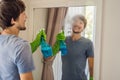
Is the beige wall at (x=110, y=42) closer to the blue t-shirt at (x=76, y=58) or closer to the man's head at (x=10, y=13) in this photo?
the blue t-shirt at (x=76, y=58)

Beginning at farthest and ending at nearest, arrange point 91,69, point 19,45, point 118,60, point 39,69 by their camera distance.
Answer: point 39,69 → point 91,69 → point 118,60 → point 19,45

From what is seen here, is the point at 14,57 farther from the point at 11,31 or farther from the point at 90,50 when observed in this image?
the point at 90,50

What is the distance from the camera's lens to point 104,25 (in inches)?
62.7

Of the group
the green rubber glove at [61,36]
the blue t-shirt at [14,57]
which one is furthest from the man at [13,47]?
the green rubber glove at [61,36]

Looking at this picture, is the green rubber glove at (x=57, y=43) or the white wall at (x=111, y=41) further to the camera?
the green rubber glove at (x=57, y=43)

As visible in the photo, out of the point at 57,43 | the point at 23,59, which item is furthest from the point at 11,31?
the point at 57,43

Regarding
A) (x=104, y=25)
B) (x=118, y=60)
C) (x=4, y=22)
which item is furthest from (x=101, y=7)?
(x=4, y=22)

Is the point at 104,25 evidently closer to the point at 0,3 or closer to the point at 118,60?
the point at 118,60

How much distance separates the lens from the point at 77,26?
1752mm

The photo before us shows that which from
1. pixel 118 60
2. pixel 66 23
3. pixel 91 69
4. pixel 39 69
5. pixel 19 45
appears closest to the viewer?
pixel 19 45

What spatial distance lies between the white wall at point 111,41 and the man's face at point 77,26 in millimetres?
202

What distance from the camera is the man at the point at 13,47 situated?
44.7 inches

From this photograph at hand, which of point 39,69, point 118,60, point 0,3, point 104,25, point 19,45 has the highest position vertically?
point 0,3

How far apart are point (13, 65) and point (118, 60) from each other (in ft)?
2.61
